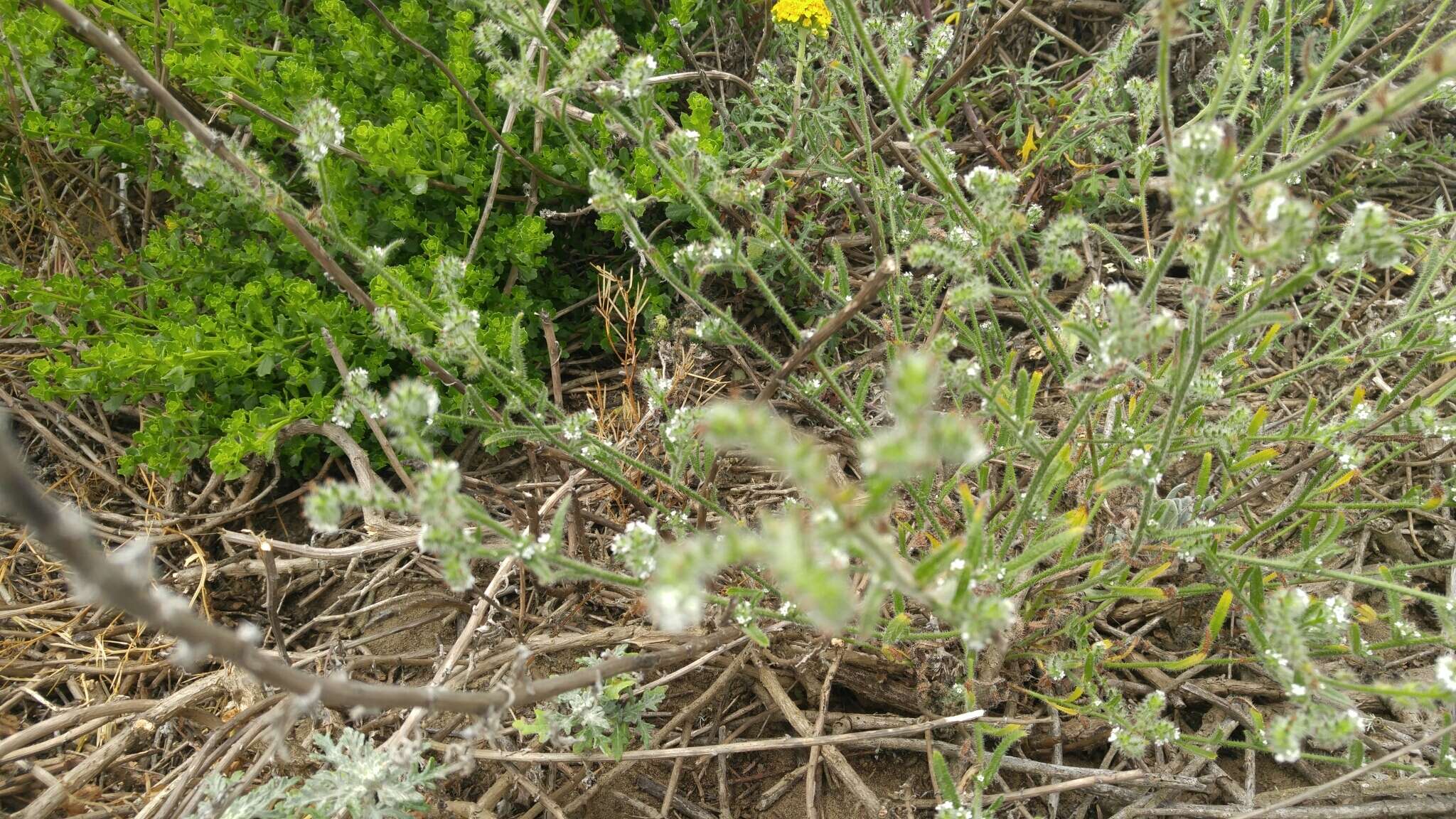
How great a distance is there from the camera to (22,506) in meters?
0.90

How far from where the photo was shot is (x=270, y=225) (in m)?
3.20

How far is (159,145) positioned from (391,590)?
184 cm

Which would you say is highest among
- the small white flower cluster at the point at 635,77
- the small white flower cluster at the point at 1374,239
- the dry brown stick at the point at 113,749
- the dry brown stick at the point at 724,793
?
the small white flower cluster at the point at 635,77

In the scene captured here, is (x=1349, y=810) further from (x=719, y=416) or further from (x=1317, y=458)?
(x=719, y=416)

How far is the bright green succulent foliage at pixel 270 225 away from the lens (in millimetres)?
3006

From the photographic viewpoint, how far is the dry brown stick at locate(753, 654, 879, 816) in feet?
7.93

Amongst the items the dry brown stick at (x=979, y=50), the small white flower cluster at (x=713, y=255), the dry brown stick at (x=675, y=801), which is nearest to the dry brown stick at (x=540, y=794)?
the dry brown stick at (x=675, y=801)

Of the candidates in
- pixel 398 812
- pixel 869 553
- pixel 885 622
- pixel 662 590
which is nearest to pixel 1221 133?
pixel 869 553

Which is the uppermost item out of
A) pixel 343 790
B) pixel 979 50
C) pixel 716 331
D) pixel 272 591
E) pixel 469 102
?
pixel 469 102

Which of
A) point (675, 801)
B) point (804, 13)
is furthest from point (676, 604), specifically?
point (804, 13)

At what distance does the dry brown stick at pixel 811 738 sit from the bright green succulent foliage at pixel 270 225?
4.51 feet

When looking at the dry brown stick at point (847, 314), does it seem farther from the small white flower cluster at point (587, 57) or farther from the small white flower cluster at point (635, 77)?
the small white flower cluster at point (587, 57)

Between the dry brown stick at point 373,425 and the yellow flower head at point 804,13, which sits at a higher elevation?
the yellow flower head at point 804,13

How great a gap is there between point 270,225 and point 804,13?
2.00 m
